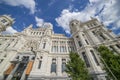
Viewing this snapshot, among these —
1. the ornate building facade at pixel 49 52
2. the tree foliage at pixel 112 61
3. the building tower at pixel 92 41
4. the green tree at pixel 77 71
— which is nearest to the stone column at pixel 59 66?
the ornate building facade at pixel 49 52

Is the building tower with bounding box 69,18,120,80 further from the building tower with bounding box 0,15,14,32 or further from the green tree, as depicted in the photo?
the building tower with bounding box 0,15,14,32

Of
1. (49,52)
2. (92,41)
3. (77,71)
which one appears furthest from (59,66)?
(92,41)

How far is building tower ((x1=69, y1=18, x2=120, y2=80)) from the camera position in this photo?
2041cm

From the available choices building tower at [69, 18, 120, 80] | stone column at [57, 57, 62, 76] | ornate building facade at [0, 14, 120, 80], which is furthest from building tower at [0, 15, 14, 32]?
stone column at [57, 57, 62, 76]

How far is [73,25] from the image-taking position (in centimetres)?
3731

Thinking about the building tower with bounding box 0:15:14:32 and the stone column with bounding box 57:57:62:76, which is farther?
the building tower with bounding box 0:15:14:32

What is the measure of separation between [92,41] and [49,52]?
13.6 metres

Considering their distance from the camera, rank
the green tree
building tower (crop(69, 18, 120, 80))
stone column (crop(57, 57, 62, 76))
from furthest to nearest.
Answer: stone column (crop(57, 57, 62, 76)) → building tower (crop(69, 18, 120, 80)) → the green tree

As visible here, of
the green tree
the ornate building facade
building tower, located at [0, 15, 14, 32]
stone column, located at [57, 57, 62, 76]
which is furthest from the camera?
building tower, located at [0, 15, 14, 32]

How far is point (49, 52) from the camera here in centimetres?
2783

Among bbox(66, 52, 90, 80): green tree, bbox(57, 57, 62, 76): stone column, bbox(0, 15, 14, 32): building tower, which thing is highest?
bbox(0, 15, 14, 32): building tower

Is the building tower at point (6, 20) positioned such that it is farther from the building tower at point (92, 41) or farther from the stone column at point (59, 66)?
the stone column at point (59, 66)

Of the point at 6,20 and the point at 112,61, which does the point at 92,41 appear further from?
the point at 6,20

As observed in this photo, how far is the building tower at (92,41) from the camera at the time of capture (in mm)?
20406
